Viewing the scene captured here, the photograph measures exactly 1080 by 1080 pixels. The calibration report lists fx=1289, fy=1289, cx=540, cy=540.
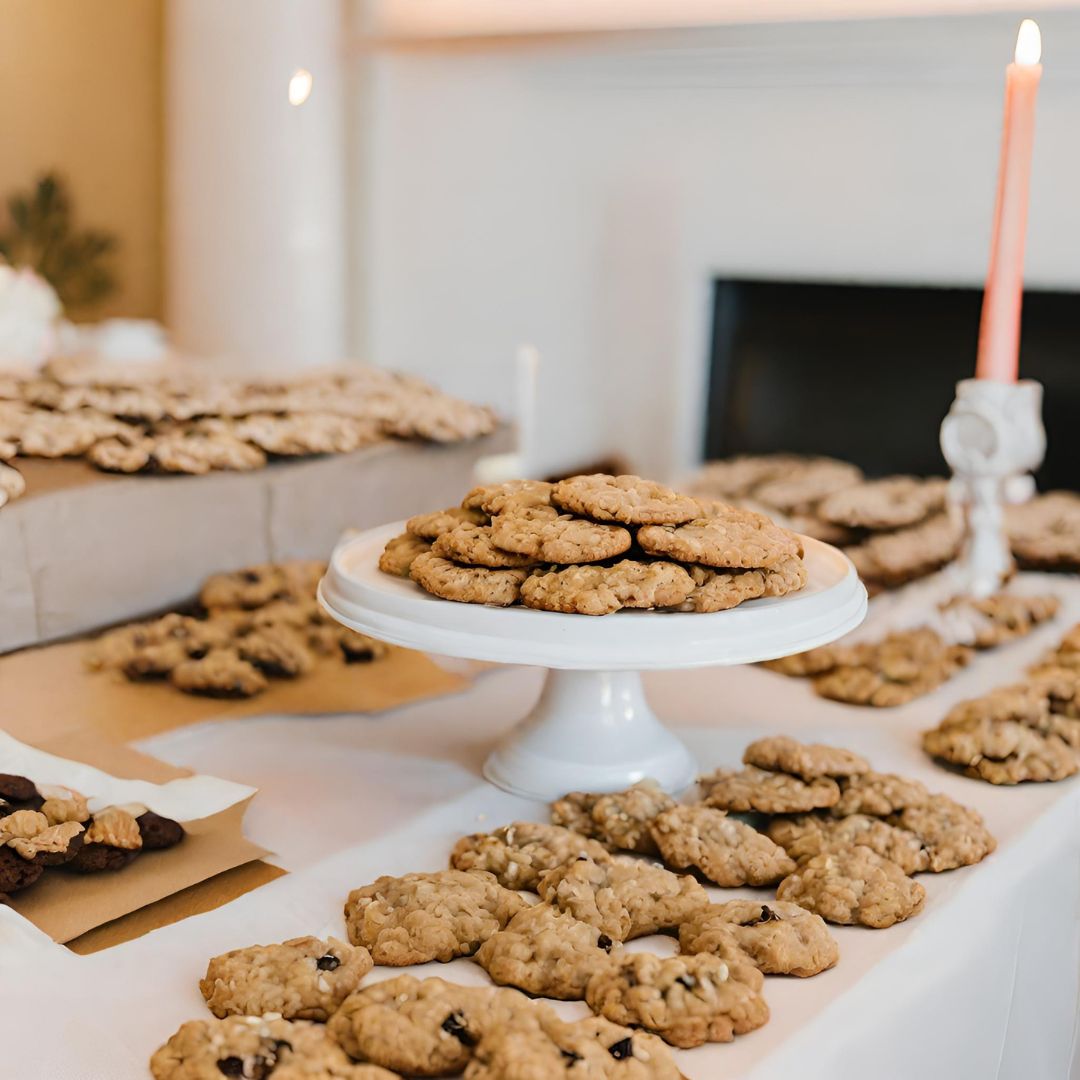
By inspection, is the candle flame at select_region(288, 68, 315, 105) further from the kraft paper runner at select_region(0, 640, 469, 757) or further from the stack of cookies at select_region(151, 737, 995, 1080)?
the stack of cookies at select_region(151, 737, 995, 1080)

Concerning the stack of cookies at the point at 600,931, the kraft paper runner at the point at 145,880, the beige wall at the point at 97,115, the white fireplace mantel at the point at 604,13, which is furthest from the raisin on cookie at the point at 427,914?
the white fireplace mantel at the point at 604,13

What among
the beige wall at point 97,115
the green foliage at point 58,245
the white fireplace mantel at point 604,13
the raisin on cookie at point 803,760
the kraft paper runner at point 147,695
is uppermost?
the white fireplace mantel at point 604,13

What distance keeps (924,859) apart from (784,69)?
1632mm

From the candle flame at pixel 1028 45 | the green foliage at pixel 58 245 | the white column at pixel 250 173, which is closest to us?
the candle flame at pixel 1028 45

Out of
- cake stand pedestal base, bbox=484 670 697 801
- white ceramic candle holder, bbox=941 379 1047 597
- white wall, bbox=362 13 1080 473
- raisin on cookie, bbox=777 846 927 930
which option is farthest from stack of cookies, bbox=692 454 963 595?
raisin on cookie, bbox=777 846 927 930

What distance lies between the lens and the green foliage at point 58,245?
1.88 metres

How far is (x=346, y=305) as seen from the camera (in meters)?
2.44

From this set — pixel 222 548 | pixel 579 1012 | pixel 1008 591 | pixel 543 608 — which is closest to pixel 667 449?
pixel 1008 591

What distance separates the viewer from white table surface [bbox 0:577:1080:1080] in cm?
65

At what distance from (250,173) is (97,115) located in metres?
0.29

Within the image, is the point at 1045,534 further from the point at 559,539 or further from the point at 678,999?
the point at 678,999

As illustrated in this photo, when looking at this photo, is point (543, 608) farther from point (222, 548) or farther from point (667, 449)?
point (667, 449)

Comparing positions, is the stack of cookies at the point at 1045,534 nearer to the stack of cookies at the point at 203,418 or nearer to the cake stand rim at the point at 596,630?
the stack of cookies at the point at 203,418

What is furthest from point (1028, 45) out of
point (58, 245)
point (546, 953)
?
point (58, 245)
